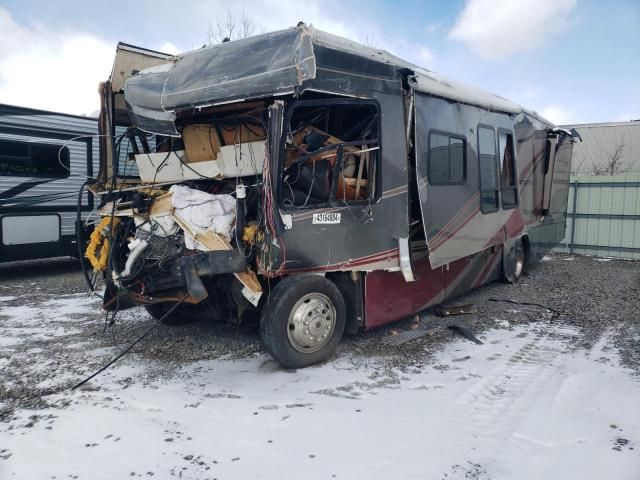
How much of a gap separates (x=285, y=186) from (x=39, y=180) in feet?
23.7

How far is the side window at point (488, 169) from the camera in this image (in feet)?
22.7

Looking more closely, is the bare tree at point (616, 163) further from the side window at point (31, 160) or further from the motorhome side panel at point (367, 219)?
the side window at point (31, 160)

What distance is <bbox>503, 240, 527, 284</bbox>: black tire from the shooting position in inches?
341

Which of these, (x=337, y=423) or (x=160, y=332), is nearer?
(x=337, y=423)

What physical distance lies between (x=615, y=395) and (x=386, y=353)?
206cm

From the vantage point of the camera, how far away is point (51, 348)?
5.48 m

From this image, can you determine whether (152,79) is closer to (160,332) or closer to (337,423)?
(160,332)

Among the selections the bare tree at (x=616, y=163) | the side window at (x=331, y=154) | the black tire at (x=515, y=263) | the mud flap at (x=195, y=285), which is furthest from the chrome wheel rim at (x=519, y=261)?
the bare tree at (x=616, y=163)

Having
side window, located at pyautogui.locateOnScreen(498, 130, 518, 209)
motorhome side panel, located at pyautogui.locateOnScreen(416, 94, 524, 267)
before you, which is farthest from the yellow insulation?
side window, located at pyautogui.locateOnScreen(498, 130, 518, 209)

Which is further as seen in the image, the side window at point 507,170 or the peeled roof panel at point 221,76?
the side window at point 507,170

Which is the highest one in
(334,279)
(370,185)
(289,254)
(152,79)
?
(152,79)

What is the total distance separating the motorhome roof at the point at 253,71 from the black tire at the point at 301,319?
176cm

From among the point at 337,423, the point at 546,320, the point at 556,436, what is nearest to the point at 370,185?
the point at 337,423

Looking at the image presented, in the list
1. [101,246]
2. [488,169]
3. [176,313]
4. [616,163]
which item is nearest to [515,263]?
[488,169]
